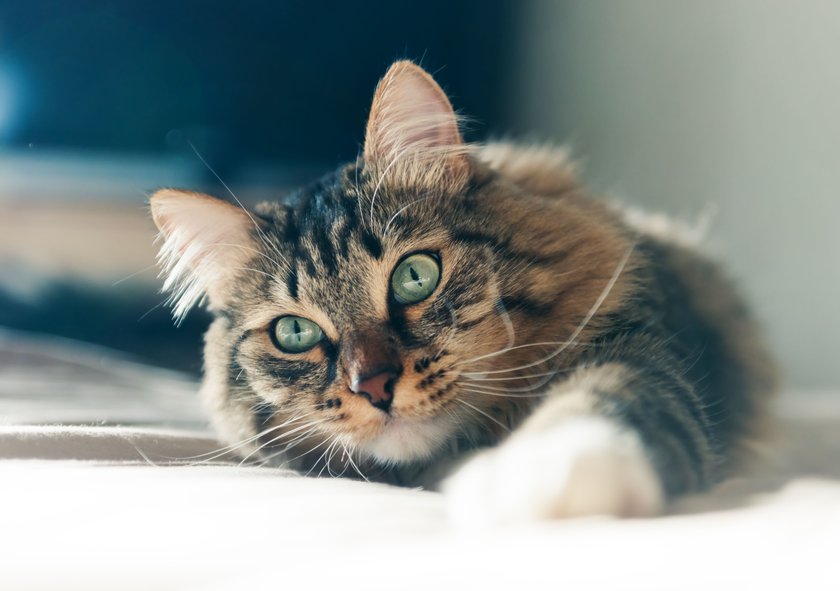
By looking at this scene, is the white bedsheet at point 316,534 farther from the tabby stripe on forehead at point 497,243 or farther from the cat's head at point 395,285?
the tabby stripe on forehead at point 497,243

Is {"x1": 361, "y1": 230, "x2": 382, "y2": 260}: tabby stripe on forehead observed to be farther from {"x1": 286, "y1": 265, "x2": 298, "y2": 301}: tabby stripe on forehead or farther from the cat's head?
{"x1": 286, "y1": 265, "x2": 298, "y2": 301}: tabby stripe on forehead

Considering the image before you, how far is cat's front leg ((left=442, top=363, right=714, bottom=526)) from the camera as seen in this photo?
2.25ft

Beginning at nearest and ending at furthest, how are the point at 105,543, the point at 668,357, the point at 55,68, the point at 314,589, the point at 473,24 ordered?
the point at 314,589, the point at 105,543, the point at 668,357, the point at 55,68, the point at 473,24

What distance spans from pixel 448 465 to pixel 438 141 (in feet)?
1.78

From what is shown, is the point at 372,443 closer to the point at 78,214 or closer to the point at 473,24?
the point at 78,214

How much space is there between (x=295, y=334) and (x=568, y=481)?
0.63 metres

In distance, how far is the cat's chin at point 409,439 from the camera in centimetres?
103

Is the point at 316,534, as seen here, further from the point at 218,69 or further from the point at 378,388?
the point at 218,69

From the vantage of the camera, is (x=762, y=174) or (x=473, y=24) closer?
(x=762, y=174)

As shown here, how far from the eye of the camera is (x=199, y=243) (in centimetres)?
135

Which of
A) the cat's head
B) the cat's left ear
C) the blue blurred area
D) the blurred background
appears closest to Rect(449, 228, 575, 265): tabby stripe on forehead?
the cat's head

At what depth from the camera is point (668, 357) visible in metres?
1.05

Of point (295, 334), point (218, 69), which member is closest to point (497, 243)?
point (295, 334)

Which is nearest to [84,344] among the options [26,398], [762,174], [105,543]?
[26,398]
